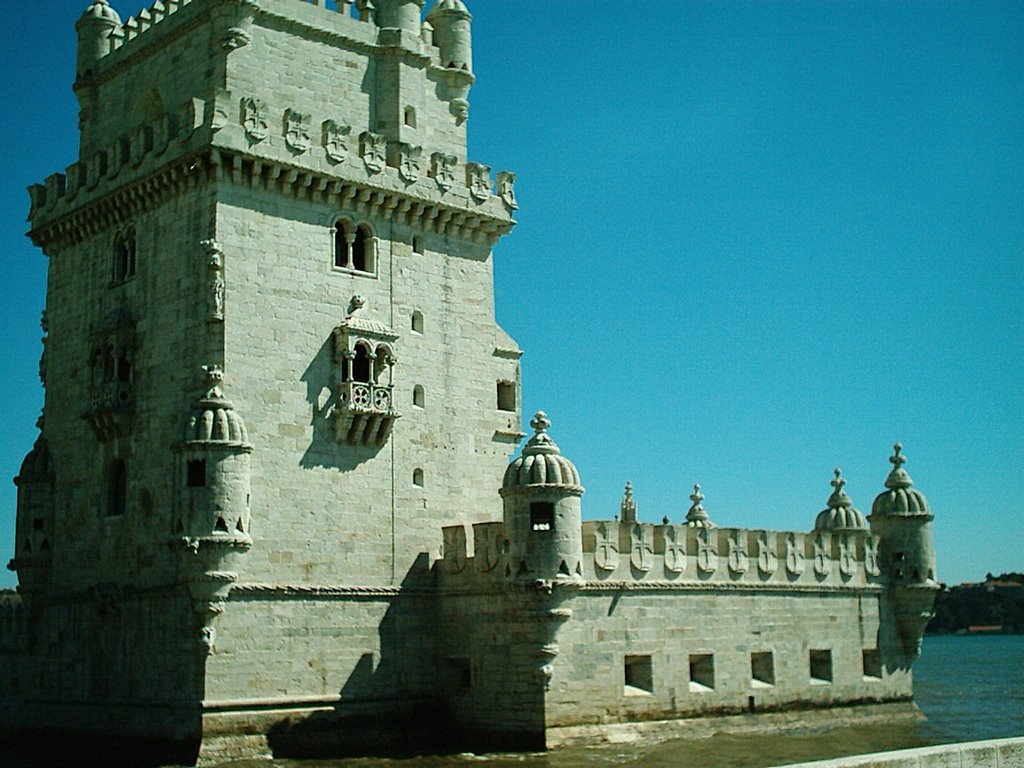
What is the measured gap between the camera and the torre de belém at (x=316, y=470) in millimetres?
32281

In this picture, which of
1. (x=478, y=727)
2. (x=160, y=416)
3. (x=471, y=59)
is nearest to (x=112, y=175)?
(x=160, y=416)

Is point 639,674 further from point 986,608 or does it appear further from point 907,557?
point 986,608

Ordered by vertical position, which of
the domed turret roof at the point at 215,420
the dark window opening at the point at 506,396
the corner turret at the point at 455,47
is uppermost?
the corner turret at the point at 455,47

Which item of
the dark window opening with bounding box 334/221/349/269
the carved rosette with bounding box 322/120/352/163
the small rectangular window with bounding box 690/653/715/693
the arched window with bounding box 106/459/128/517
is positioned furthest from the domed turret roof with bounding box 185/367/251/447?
the small rectangular window with bounding box 690/653/715/693

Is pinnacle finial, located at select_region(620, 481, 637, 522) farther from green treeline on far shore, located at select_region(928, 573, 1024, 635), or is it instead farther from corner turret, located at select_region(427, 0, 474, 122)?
green treeline on far shore, located at select_region(928, 573, 1024, 635)

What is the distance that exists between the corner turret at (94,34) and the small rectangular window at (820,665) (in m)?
27.3

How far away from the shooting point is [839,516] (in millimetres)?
44438

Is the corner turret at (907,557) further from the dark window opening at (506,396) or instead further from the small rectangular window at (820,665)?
the dark window opening at (506,396)

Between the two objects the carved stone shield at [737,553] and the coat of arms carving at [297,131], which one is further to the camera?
the carved stone shield at [737,553]

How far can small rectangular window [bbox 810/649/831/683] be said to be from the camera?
40.0 meters

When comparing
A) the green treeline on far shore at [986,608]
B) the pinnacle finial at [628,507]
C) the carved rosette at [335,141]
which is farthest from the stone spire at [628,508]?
the green treeline on far shore at [986,608]

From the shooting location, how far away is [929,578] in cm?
Result: 4288

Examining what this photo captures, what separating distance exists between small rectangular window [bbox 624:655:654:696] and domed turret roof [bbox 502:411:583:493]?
5.03 meters

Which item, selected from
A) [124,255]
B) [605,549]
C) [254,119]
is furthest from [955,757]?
[124,255]
